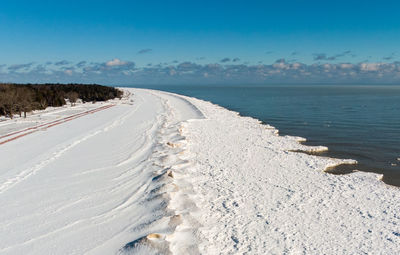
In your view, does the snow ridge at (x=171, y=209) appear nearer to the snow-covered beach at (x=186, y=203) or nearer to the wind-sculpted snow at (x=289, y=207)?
the snow-covered beach at (x=186, y=203)

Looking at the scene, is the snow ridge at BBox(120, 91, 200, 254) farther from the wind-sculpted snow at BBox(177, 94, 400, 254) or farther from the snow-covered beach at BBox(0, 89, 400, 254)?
the wind-sculpted snow at BBox(177, 94, 400, 254)

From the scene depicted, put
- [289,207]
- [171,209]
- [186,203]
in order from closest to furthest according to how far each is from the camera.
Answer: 1. [171,209]
2. [289,207]
3. [186,203]

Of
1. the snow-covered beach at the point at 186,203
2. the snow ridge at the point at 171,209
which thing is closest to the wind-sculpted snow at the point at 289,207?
the snow-covered beach at the point at 186,203

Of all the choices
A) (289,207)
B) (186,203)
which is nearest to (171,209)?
(186,203)

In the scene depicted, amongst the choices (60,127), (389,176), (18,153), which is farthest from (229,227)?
(60,127)

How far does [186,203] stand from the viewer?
6.33 m

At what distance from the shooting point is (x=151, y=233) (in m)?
5.04

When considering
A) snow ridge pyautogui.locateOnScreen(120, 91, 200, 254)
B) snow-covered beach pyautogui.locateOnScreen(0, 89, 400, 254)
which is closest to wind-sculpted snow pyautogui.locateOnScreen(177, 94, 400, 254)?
snow-covered beach pyautogui.locateOnScreen(0, 89, 400, 254)

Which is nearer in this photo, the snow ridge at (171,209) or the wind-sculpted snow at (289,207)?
the snow ridge at (171,209)

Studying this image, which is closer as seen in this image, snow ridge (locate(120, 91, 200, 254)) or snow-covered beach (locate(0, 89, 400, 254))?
snow ridge (locate(120, 91, 200, 254))

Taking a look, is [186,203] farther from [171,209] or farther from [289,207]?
[289,207]

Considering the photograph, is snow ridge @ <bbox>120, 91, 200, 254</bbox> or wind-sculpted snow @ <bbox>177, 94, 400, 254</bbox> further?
wind-sculpted snow @ <bbox>177, 94, 400, 254</bbox>

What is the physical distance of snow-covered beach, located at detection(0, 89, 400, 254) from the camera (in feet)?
15.7

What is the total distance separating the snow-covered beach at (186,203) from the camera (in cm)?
480
